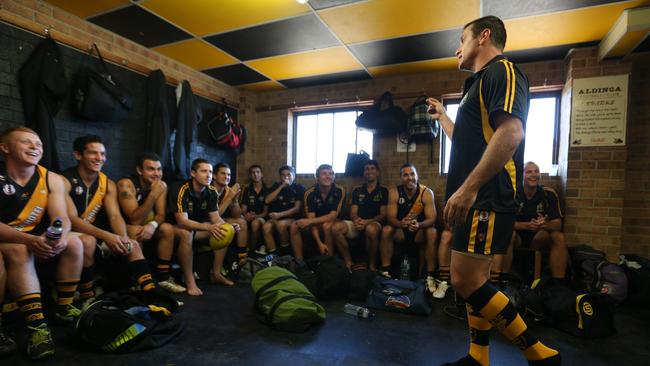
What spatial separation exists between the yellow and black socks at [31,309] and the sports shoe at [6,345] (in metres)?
0.12

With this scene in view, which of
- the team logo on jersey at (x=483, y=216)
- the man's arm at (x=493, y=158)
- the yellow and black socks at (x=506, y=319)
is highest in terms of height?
the man's arm at (x=493, y=158)

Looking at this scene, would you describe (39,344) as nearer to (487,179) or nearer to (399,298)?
(399,298)

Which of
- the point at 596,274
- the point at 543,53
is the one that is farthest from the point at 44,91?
the point at 596,274

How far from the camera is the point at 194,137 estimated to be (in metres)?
4.03

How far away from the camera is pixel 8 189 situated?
1918 millimetres

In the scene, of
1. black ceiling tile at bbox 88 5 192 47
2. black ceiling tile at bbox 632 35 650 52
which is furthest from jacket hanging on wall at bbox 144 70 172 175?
black ceiling tile at bbox 632 35 650 52

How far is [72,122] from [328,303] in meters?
2.80

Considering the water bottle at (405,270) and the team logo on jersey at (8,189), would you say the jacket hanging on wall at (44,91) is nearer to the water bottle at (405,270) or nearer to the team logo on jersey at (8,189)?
the team logo on jersey at (8,189)

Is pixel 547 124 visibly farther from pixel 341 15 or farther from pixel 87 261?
pixel 87 261

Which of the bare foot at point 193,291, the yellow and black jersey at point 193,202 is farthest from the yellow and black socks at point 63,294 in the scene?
the yellow and black jersey at point 193,202

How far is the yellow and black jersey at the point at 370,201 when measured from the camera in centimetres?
382

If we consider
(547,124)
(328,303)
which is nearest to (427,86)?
(547,124)

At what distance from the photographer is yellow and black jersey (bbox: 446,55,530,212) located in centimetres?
124

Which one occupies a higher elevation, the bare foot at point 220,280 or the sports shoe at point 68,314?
the sports shoe at point 68,314
